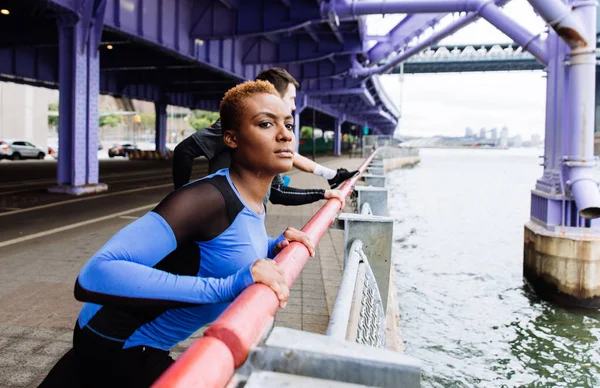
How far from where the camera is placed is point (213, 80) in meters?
30.0

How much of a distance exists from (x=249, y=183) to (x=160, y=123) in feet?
129

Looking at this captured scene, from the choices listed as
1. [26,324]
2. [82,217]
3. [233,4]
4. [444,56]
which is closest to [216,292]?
[26,324]

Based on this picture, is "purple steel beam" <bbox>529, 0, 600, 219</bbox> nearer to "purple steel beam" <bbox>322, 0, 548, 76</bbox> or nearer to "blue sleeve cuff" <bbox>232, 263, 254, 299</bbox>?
"purple steel beam" <bbox>322, 0, 548, 76</bbox>

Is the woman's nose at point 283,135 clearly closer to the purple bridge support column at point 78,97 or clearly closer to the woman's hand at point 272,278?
the woman's hand at point 272,278

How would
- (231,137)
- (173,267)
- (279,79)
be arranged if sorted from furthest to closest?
(279,79)
(231,137)
(173,267)

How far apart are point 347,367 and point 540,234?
330 inches

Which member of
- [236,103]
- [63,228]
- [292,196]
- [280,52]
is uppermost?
[280,52]

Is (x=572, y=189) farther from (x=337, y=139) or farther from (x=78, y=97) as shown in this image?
(x=337, y=139)

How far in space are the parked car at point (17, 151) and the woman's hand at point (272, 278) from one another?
1548 inches

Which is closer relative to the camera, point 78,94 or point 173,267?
point 173,267

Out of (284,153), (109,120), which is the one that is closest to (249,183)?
(284,153)

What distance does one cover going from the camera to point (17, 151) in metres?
36.5

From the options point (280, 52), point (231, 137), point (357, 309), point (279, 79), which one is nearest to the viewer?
point (231, 137)

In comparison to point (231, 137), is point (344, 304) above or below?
below
